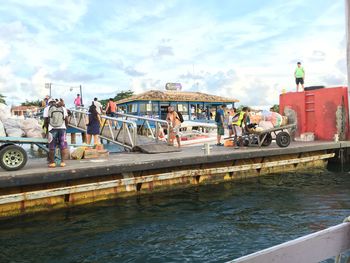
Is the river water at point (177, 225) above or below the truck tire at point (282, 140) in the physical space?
below

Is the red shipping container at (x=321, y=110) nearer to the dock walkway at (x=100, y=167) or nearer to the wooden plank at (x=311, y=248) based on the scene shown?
the dock walkway at (x=100, y=167)

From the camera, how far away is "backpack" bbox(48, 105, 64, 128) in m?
8.30

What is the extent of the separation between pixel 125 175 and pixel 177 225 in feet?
8.32

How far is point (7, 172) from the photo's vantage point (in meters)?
7.63

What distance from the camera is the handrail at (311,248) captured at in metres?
1.85

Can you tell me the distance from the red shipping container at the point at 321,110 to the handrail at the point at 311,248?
13940 millimetres

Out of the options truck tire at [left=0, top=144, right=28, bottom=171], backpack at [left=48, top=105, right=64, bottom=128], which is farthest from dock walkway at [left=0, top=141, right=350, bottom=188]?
backpack at [left=48, top=105, right=64, bottom=128]

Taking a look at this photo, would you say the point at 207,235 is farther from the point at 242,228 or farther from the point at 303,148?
the point at 303,148

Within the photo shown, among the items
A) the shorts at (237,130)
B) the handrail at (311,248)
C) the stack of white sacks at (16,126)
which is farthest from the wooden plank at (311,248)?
the stack of white sacks at (16,126)

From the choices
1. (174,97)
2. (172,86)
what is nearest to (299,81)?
(174,97)

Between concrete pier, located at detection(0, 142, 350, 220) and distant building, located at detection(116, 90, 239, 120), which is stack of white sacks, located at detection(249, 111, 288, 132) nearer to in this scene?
concrete pier, located at detection(0, 142, 350, 220)

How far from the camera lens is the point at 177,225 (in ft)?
23.7

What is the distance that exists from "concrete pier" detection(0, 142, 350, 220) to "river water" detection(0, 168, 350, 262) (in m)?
0.32

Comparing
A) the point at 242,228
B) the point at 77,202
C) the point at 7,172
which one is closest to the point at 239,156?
the point at 242,228
